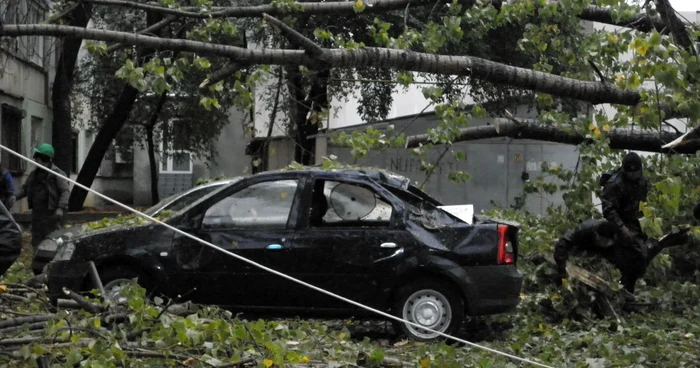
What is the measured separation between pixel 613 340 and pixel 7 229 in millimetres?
5279

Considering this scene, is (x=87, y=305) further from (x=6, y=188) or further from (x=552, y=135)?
(x=6, y=188)

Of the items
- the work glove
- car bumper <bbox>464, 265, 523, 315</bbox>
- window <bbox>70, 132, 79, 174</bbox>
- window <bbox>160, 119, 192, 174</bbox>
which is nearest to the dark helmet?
car bumper <bbox>464, 265, 523, 315</bbox>

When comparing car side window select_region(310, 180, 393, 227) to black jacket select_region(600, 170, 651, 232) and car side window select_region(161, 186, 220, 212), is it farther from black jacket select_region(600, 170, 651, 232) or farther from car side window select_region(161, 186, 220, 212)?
black jacket select_region(600, 170, 651, 232)

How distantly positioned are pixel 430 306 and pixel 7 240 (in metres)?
4.13

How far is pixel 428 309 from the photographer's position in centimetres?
964

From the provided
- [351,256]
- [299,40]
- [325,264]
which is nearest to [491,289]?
[351,256]

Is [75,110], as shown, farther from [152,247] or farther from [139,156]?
[152,247]

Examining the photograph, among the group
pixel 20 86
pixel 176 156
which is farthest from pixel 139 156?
pixel 20 86

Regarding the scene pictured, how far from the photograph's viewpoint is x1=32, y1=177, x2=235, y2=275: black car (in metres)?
10.3

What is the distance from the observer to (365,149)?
10641 millimetres

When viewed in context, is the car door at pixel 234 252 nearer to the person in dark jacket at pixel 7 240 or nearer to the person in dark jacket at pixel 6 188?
the person in dark jacket at pixel 7 240

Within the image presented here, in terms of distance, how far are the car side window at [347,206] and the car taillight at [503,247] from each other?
1015mm

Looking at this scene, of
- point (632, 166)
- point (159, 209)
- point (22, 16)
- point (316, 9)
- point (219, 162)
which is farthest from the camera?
point (219, 162)

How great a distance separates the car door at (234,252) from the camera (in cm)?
958
